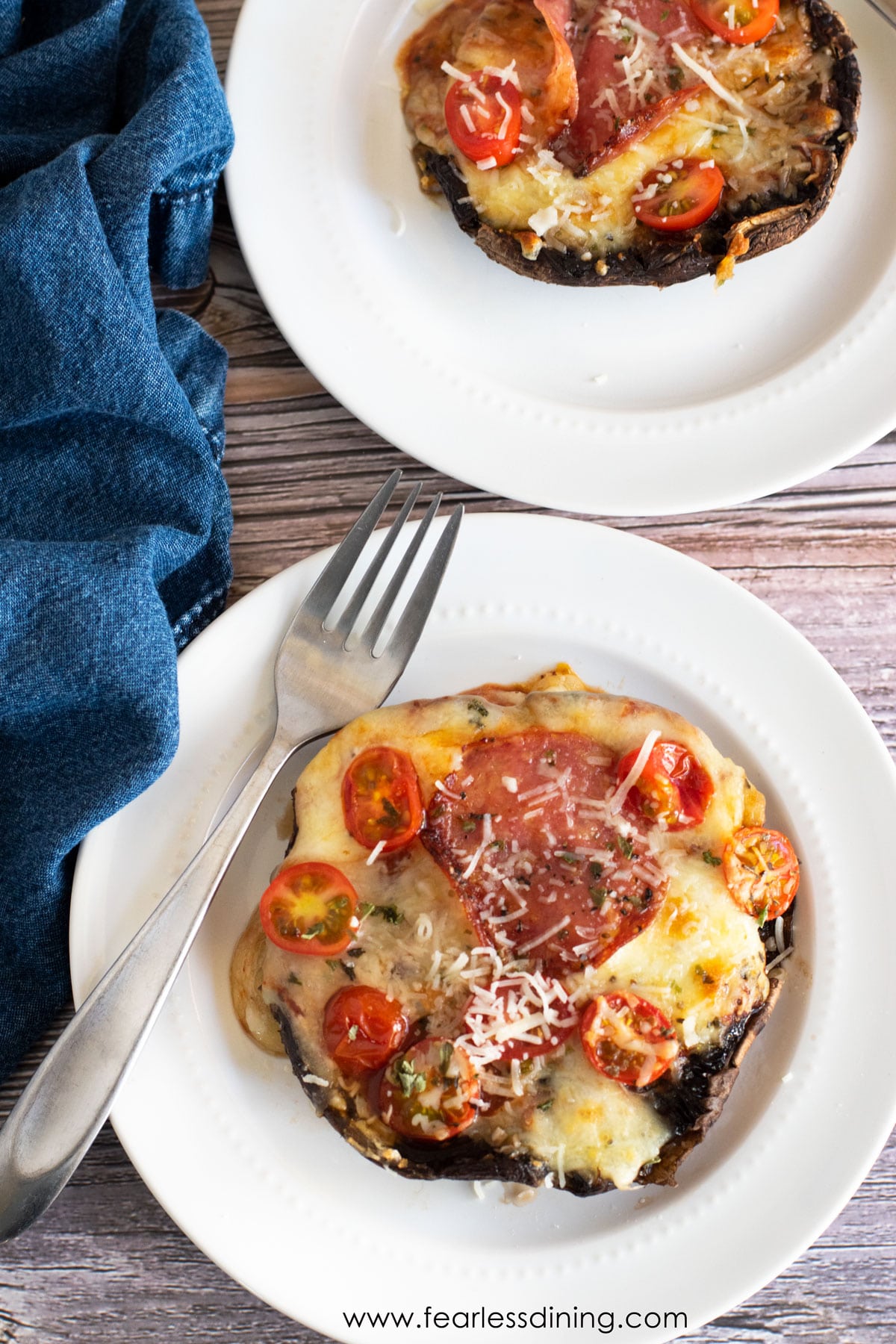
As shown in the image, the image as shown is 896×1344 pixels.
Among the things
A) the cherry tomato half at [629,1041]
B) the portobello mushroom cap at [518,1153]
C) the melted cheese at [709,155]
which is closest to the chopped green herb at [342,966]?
the portobello mushroom cap at [518,1153]

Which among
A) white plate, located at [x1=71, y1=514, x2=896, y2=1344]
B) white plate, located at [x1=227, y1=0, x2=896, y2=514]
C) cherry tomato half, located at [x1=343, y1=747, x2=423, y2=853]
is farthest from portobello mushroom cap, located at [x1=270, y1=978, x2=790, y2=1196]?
white plate, located at [x1=227, y1=0, x2=896, y2=514]

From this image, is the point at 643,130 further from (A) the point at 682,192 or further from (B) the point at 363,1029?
(B) the point at 363,1029

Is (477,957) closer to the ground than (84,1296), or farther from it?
farther from it

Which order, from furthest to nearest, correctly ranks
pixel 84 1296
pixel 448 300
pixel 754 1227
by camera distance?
pixel 448 300 < pixel 84 1296 < pixel 754 1227

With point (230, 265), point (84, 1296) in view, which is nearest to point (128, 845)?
point (84, 1296)

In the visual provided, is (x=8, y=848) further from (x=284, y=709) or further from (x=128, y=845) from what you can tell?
(x=284, y=709)

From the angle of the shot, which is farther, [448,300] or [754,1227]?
[448,300]

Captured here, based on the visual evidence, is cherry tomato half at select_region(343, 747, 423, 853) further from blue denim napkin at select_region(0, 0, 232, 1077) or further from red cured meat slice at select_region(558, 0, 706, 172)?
red cured meat slice at select_region(558, 0, 706, 172)
